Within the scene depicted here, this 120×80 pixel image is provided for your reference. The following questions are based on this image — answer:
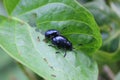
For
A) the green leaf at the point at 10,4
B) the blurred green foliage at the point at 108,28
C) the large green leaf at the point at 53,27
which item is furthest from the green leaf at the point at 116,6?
the green leaf at the point at 10,4

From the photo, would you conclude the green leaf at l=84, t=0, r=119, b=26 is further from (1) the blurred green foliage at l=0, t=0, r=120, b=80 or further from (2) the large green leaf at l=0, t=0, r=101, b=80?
(2) the large green leaf at l=0, t=0, r=101, b=80

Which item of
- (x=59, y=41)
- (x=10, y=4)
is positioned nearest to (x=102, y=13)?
(x=59, y=41)

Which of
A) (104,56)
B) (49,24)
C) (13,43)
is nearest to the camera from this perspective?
(13,43)

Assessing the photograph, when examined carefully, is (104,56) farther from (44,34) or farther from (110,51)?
(44,34)

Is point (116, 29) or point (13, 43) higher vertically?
point (13, 43)

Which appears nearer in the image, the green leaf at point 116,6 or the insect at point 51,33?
the insect at point 51,33

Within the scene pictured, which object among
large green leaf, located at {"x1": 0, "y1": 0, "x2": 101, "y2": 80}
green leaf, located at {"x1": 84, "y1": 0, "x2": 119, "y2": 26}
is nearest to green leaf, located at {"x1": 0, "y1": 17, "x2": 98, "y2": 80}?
large green leaf, located at {"x1": 0, "y1": 0, "x2": 101, "y2": 80}

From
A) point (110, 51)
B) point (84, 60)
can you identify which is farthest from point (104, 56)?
point (84, 60)

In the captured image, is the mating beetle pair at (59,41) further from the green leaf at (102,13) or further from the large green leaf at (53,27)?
the green leaf at (102,13)
